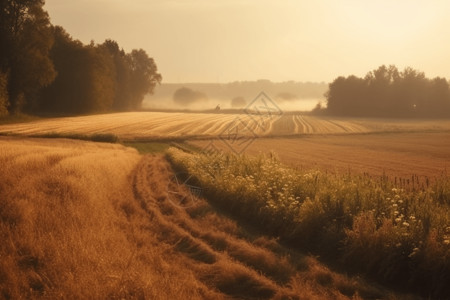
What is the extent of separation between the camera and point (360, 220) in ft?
32.2

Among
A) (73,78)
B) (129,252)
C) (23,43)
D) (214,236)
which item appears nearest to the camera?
Result: (129,252)

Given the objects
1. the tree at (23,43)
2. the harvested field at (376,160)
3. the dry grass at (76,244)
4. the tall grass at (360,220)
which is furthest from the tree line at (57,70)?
the tall grass at (360,220)

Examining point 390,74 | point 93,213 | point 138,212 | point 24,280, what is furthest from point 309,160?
point 390,74

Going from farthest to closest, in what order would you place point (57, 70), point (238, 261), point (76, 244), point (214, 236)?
point (57, 70) → point (214, 236) → point (238, 261) → point (76, 244)

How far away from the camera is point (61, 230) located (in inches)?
384

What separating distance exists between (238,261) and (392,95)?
10357 centimetres

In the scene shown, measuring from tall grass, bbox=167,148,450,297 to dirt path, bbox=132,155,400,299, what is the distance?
0.83 meters

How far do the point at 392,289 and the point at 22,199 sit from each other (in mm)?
10146

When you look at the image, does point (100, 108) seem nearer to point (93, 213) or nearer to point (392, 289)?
point (93, 213)

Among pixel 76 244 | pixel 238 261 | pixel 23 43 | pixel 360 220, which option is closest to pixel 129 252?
pixel 76 244

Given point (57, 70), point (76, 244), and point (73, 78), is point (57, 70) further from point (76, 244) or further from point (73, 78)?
point (76, 244)

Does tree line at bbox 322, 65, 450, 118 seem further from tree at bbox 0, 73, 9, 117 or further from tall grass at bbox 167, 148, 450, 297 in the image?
tall grass at bbox 167, 148, 450, 297

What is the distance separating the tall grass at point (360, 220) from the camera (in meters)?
8.48

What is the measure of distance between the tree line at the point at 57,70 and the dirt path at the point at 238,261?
45.5m
